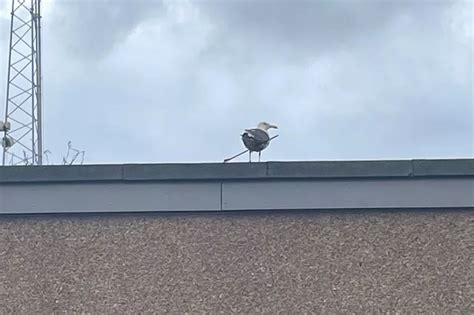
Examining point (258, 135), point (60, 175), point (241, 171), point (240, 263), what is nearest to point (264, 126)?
point (258, 135)

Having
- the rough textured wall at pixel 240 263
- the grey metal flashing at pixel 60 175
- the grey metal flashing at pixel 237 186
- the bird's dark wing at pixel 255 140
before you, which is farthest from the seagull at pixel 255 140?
the grey metal flashing at pixel 60 175

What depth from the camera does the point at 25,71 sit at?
7066 mm

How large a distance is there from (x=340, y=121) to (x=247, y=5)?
56.8 inches

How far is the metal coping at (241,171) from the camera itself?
12.8 feet

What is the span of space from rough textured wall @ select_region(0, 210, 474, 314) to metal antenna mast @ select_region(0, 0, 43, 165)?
9.11ft

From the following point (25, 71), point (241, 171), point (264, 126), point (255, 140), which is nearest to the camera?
point (241, 171)

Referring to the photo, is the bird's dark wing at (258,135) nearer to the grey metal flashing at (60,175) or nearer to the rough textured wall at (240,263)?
the rough textured wall at (240,263)

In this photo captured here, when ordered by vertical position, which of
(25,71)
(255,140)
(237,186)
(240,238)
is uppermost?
(25,71)

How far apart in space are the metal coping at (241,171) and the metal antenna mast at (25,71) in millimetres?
2757

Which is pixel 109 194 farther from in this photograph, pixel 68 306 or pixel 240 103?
pixel 240 103

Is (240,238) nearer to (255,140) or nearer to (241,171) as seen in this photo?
(241,171)

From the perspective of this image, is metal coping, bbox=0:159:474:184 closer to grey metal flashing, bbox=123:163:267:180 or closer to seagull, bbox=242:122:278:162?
grey metal flashing, bbox=123:163:267:180

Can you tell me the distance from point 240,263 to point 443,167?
1.11 m

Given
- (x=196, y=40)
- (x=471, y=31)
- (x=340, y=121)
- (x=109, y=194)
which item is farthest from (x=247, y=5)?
(x=109, y=194)
